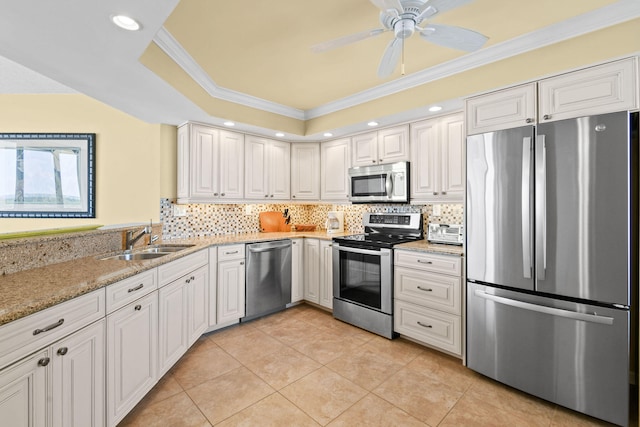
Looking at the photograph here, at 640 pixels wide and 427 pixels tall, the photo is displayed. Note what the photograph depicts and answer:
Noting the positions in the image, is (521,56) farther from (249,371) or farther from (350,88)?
(249,371)

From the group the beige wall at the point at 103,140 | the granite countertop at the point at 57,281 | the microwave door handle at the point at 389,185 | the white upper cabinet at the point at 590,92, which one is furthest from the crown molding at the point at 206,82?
the white upper cabinet at the point at 590,92

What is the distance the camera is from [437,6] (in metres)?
1.51

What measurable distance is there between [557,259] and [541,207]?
1.18 ft

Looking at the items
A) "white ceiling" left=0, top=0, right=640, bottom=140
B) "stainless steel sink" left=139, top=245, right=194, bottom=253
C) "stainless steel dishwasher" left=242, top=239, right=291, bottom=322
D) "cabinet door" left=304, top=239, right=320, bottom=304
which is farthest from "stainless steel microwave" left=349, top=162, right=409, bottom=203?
"stainless steel sink" left=139, top=245, right=194, bottom=253

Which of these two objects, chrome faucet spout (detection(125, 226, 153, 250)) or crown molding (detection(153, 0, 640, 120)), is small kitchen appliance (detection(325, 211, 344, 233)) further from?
chrome faucet spout (detection(125, 226, 153, 250))

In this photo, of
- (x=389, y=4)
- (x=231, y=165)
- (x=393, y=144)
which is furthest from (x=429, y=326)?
(x=231, y=165)

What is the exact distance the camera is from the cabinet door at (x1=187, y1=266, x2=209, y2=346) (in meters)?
2.61

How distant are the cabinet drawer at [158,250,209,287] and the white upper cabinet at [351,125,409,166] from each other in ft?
7.14

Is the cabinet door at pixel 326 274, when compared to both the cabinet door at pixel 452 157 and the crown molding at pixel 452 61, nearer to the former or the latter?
the cabinet door at pixel 452 157

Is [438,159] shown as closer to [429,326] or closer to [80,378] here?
[429,326]

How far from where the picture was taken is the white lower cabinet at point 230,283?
312 centimetres

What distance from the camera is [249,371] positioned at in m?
2.39

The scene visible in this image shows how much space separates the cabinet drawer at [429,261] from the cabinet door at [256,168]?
2001 mm

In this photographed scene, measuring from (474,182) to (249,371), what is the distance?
2.40 metres
